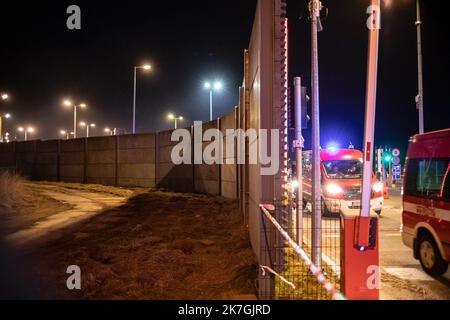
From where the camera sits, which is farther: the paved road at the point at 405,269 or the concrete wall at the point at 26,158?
the concrete wall at the point at 26,158

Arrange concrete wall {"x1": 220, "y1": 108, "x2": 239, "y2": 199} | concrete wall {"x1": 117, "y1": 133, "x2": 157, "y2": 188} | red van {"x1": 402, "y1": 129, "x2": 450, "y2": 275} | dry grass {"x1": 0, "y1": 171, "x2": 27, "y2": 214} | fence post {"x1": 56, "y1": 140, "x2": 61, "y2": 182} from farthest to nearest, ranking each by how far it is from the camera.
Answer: fence post {"x1": 56, "y1": 140, "x2": 61, "y2": 182} → concrete wall {"x1": 117, "y1": 133, "x2": 157, "y2": 188} → concrete wall {"x1": 220, "y1": 108, "x2": 239, "y2": 199} → dry grass {"x1": 0, "y1": 171, "x2": 27, "y2": 214} → red van {"x1": 402, "y1": 129, "x2": 450, "y2": 275}

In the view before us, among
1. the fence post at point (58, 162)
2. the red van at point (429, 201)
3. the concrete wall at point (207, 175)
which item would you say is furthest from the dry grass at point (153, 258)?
the fence post at point (58, 162)

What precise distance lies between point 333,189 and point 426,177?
599 centimetres

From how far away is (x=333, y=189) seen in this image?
42.8 feet

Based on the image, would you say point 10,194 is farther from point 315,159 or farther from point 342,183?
point 315,159

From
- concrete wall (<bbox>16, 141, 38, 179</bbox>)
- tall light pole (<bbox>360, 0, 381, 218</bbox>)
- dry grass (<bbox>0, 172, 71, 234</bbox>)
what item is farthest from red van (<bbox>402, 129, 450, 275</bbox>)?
concrete wall (<bbox>16, 141, 38, 179</bbox>)

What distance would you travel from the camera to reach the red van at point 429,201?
6484mm
